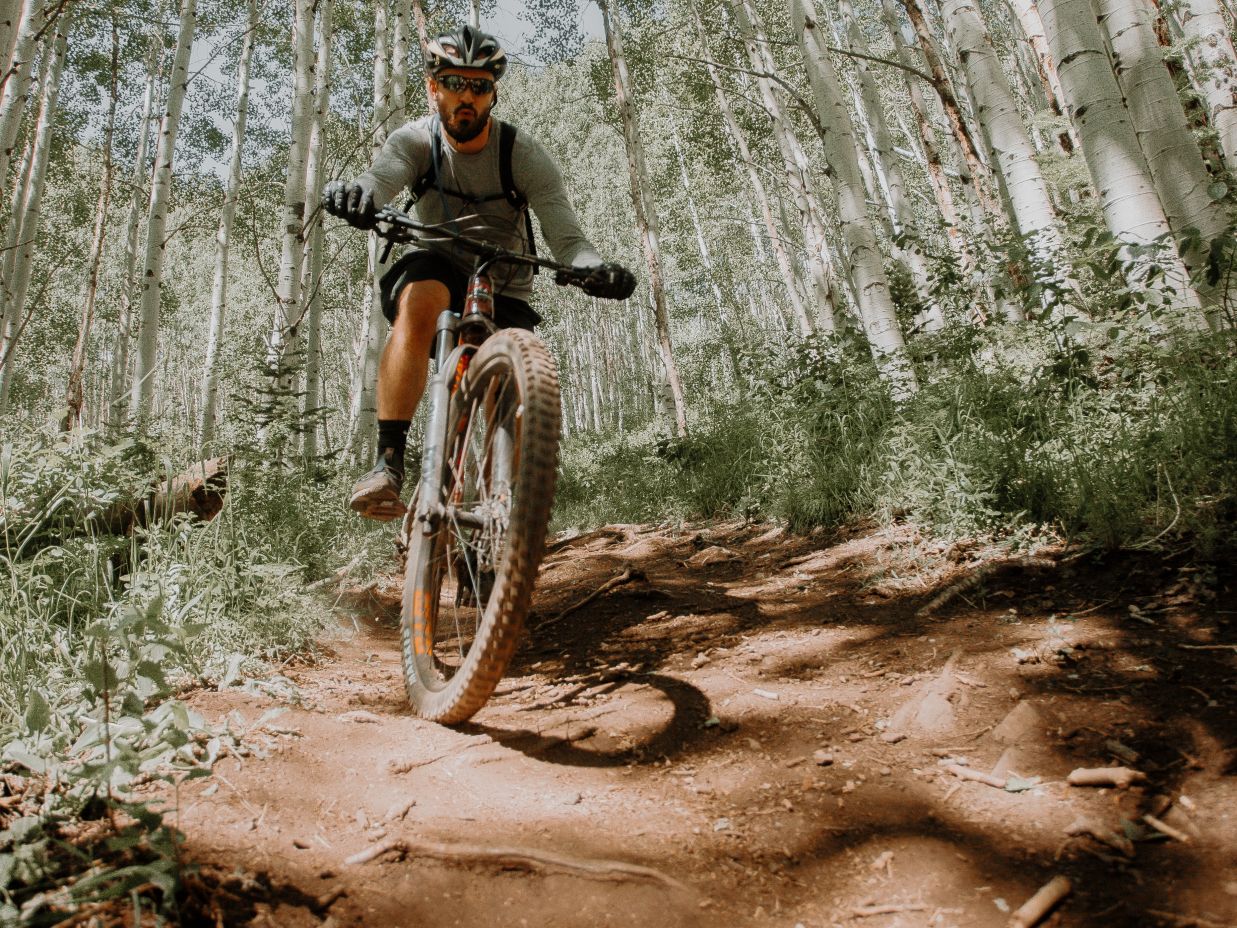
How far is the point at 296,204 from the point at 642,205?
5.68 metres

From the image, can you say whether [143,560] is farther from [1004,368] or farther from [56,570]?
[1004,368]

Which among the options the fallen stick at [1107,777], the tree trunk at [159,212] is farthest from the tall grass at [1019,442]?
the tree trunk at [159,212]

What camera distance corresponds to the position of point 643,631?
131 inches

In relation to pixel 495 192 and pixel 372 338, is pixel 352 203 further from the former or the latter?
pixel 372 338

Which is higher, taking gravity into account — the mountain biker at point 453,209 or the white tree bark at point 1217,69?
the white tree bark at point 1217,69

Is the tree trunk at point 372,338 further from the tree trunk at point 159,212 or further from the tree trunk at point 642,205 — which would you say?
the tree trunk at point 642,205

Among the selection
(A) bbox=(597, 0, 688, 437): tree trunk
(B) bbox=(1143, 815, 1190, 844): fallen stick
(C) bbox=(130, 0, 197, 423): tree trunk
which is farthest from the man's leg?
(C) bbox=(130, 0, 197, 423): tree trunk

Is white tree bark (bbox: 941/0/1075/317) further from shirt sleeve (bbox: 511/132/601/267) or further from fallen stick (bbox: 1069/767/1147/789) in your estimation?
fallen stick (bbox: 1069/767/1147/789)

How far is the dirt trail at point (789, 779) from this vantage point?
1.33 meters

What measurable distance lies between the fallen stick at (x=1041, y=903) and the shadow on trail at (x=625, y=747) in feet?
3.10

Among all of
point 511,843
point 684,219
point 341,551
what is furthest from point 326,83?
point 684,219

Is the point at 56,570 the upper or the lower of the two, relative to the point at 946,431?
upper

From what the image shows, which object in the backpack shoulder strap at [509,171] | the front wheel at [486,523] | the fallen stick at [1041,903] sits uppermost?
the backpack shoulder strap at [509,171]

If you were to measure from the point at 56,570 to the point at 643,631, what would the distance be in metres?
2.31
